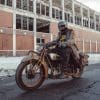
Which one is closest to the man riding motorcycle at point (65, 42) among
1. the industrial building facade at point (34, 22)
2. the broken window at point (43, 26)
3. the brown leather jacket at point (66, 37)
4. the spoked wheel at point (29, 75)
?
the brown leather jacket at point (66, 37)

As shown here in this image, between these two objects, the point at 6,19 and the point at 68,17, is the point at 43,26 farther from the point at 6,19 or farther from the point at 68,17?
the point at 68,17

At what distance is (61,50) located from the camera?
768 cm

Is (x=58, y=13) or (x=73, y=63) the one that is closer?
(x=73, y=63)

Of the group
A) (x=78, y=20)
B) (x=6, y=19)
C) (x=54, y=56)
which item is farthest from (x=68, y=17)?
(x=54, y=56)

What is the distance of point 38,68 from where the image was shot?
6.73m

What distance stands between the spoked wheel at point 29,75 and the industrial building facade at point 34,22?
3412 centimetres

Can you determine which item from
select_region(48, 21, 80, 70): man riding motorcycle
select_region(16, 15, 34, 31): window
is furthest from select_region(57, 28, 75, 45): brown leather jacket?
select_region(16, 15, 34, 31): window

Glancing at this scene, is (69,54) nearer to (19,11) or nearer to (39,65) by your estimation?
(39,65)

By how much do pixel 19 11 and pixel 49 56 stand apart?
134 ft

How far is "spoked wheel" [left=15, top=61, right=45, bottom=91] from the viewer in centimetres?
648

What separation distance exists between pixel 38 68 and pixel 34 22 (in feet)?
147

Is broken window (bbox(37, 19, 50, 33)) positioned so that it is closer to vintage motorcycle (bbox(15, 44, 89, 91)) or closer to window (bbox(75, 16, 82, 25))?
window (bbox(75, 16, 82, 25))

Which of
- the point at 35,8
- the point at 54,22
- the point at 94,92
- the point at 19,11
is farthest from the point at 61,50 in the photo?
the point at 54,22

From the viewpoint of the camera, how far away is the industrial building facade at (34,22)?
44.2m
